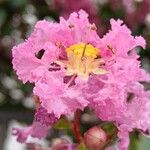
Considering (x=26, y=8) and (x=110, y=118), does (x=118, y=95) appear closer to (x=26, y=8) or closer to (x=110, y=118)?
A: (x=110, y=118)

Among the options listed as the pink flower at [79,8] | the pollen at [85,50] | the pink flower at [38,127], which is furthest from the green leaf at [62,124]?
the pink flower at [79,8]

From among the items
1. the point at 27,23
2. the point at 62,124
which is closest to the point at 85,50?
the point at 62,124

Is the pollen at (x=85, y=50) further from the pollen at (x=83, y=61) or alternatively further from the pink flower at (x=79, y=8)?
the pink flower at (x=79, y=8)

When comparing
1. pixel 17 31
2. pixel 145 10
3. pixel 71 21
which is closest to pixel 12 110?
pixel 17 31

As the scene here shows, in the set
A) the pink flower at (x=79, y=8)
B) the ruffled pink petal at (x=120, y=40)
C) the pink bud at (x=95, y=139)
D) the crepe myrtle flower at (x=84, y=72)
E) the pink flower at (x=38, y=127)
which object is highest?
the pink flower at (x=79, y=8)

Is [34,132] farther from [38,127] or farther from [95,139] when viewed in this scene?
[95,139]

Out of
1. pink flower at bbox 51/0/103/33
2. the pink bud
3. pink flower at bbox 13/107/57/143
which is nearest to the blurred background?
pink flower at bbox 51/0/103/33
